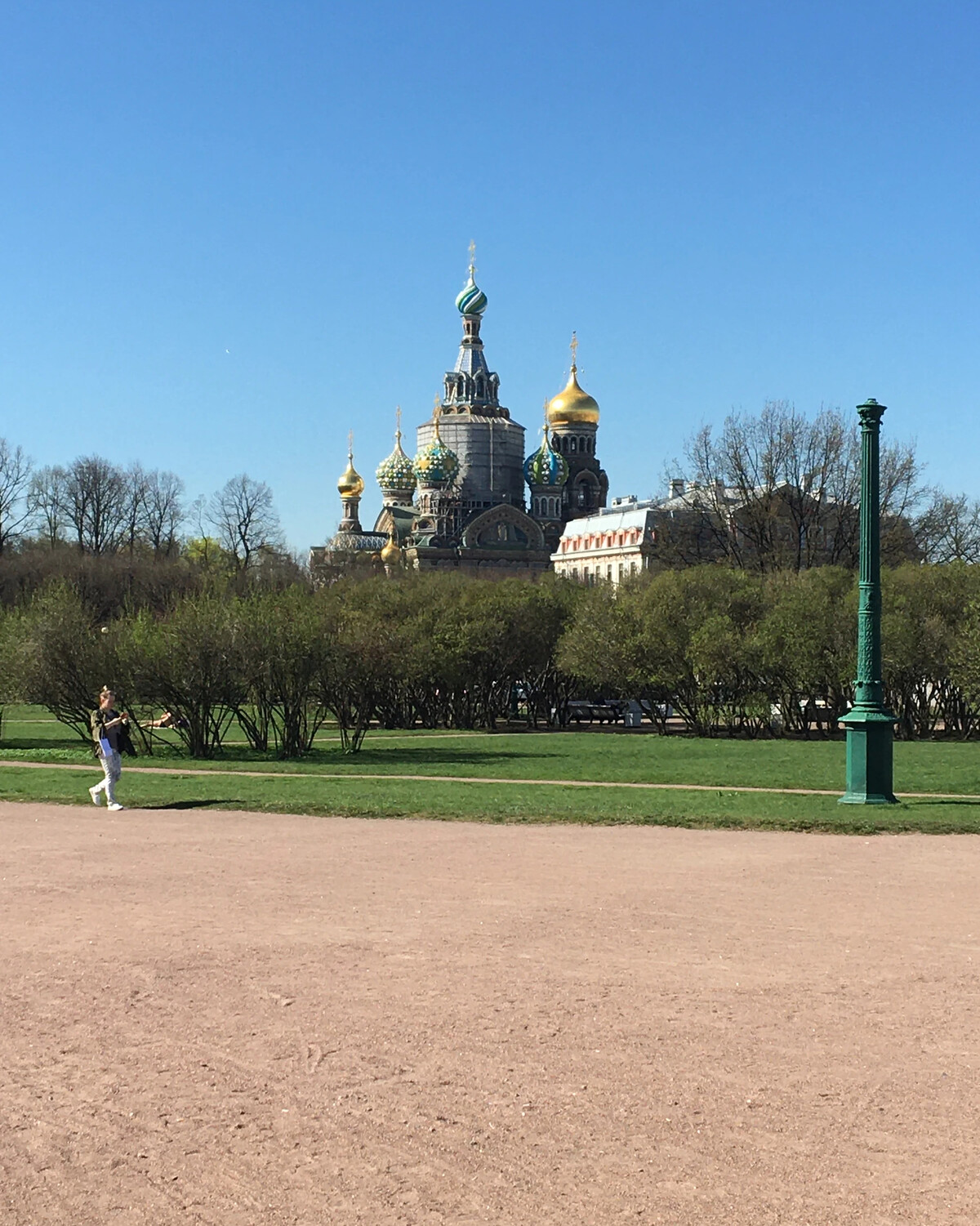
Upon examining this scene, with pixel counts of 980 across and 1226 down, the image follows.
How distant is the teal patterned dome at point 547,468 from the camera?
148000 millimetres

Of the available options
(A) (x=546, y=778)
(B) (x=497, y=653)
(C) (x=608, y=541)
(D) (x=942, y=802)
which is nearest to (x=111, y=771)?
(A) (x=546, y=778)

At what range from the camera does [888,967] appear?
11.0 m

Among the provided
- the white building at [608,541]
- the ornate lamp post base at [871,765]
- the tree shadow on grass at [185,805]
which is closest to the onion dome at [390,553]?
the white building at [608,541]

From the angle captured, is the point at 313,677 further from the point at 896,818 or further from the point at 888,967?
the point at 888,967

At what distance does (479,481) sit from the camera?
150000 mm

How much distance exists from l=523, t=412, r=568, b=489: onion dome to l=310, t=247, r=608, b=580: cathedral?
79mm

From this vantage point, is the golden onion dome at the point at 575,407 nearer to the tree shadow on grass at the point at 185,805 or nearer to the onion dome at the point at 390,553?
the onion dome at the point at 390,553

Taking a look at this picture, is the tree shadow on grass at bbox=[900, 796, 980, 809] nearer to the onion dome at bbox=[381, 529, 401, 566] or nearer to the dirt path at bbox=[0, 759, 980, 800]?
the dirt path at bbox=[0, 759, 980, 800]

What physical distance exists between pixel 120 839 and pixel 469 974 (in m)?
8.86

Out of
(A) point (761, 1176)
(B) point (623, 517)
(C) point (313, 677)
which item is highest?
(B) point (623, 517)

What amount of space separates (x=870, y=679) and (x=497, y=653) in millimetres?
29200

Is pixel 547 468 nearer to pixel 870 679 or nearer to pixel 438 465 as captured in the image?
pixel 438 465

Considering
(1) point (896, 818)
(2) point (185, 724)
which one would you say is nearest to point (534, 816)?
(1) point (896, 818)

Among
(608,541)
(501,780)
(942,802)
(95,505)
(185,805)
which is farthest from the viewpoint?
(608,541)
